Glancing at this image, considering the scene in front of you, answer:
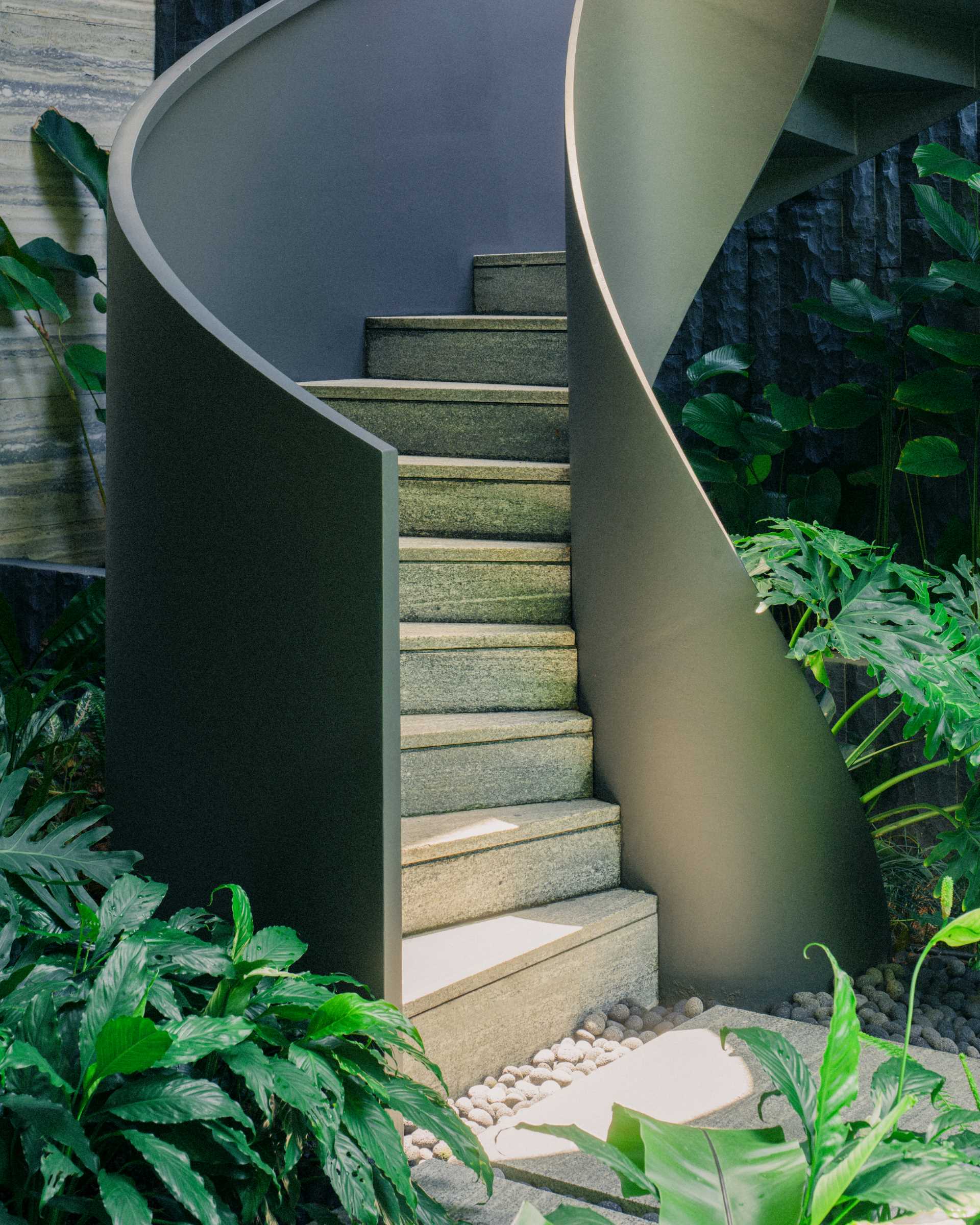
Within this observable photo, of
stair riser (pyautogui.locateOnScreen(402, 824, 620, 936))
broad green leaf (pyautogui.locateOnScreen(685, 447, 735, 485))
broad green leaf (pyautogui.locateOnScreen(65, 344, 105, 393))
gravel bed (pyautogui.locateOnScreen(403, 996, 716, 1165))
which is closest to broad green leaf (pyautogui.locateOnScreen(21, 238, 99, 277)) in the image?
broad green leaf (pyautogui.locateOnScreen(65, 344, 105, 393))

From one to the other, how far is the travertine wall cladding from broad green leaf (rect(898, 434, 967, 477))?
2860 millimetres

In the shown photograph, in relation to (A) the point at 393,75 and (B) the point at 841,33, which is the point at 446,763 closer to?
(B) the point at 841,33

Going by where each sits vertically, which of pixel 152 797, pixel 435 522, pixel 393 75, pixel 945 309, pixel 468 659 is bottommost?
pixel 152 797

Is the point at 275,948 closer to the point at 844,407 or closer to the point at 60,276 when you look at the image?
the point at 844,407

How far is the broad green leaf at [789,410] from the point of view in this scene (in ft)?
13.1

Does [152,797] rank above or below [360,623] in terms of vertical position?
below

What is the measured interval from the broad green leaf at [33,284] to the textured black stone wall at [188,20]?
67.6 inches

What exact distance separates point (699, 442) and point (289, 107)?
76.8 inches

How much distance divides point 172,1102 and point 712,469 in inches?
124

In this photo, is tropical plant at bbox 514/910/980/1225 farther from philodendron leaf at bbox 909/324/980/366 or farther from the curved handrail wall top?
philodendron leaf at bbox 909/324/980/366

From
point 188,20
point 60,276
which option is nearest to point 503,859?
point 60,276

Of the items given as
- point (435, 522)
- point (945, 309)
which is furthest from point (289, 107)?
point (945, 309)

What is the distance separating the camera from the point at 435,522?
10.6 feet

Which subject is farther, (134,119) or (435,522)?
(435,522)
